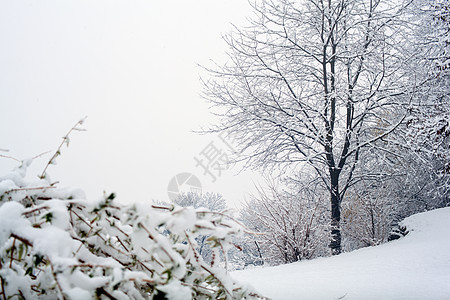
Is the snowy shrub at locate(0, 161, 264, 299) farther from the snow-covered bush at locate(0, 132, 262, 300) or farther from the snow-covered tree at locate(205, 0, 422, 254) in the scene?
the snow-covered tree at locate(205, 0, 422, 254)

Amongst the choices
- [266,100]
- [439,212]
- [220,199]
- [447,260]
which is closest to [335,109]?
[266,100]

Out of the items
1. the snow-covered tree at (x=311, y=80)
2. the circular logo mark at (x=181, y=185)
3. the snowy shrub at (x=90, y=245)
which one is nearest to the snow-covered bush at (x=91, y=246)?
the snowy shrub at (x=90, y=245)

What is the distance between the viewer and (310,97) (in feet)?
22.8

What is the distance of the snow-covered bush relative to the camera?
24.8 inches

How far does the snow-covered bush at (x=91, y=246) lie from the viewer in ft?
2.06

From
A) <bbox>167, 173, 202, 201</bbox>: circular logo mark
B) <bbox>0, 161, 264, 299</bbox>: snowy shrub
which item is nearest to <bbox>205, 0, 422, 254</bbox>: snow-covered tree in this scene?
<bbox>0, 161, 264, 299</bbox>: snowy shrub

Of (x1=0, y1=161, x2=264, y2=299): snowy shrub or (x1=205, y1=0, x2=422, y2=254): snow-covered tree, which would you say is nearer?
(x1=0, y1=161, x2=264, y2=299): snowy shrub

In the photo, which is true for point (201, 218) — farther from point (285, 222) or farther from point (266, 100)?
point (266, 100)

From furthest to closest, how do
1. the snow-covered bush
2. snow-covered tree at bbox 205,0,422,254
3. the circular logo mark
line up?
1. the circular logo mark
2. snow-covered tree at bbox 205,0,422,254
3. the snow-covered bush

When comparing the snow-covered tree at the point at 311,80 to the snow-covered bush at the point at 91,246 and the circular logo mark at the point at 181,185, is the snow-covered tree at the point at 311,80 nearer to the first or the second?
Result: the snow-covered bush at the point at 91,246

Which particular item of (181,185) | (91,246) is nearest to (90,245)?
(91,246)

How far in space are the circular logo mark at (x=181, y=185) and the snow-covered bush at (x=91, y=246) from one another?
56.6 ft

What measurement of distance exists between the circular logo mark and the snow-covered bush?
17.3 metres

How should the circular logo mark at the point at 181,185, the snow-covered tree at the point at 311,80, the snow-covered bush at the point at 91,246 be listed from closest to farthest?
the snow-covered bush at the point at 91,246, the snow-covered tree at the point at 311,80, the circular logo mark at the point at 181,185
